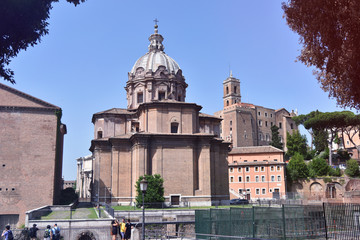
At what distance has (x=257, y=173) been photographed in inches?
2368

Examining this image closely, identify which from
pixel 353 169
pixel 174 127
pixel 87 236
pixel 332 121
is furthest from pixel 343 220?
pixel 332 121

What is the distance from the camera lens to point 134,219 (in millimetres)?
30781

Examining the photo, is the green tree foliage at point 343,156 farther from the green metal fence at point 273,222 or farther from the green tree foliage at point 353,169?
the green metal fence at point 273,222

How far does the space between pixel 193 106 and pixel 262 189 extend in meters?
24.5

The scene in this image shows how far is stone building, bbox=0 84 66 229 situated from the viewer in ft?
114

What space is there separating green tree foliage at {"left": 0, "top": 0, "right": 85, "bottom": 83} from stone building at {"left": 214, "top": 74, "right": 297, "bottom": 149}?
250ft

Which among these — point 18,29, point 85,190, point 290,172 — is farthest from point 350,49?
point 85,190

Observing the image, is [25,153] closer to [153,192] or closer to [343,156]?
[153,192]

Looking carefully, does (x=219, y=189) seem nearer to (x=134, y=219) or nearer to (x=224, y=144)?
(x=224, y=144)

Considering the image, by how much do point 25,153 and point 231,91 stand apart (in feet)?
248

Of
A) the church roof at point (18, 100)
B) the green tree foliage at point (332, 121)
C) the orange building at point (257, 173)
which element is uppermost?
the green tree foliage at point (332, 121)

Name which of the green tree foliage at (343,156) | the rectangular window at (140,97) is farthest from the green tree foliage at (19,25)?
the green tree foliage at (343,156)

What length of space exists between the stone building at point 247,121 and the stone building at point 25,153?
56268mm

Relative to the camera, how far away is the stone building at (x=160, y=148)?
3884cm
